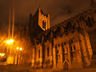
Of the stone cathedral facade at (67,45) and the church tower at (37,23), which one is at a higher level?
the church tower at (37,23)

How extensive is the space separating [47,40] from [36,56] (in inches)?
192

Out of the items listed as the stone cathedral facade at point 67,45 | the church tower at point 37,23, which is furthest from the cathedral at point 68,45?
the church tower at point 37,23

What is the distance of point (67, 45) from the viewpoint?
57.7 feet

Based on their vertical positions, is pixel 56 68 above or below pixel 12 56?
below

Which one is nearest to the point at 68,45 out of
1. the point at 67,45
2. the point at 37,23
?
the point at 67,45

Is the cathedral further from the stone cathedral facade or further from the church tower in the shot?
the church tower

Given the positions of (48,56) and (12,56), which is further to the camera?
(12,56)

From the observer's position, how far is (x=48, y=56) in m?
20.7

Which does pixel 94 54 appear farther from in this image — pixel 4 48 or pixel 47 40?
pixel 4 48

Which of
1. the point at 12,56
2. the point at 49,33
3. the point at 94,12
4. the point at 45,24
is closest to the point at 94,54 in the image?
the point at 94,12

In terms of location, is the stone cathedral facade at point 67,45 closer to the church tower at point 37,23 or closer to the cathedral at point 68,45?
the cathedral at point 68,45

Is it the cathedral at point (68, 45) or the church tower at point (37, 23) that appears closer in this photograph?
the cathedral at point (68, 45)

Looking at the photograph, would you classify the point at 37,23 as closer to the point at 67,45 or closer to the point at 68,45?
the point at 67,45

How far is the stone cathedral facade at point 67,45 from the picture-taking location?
1501 cm
